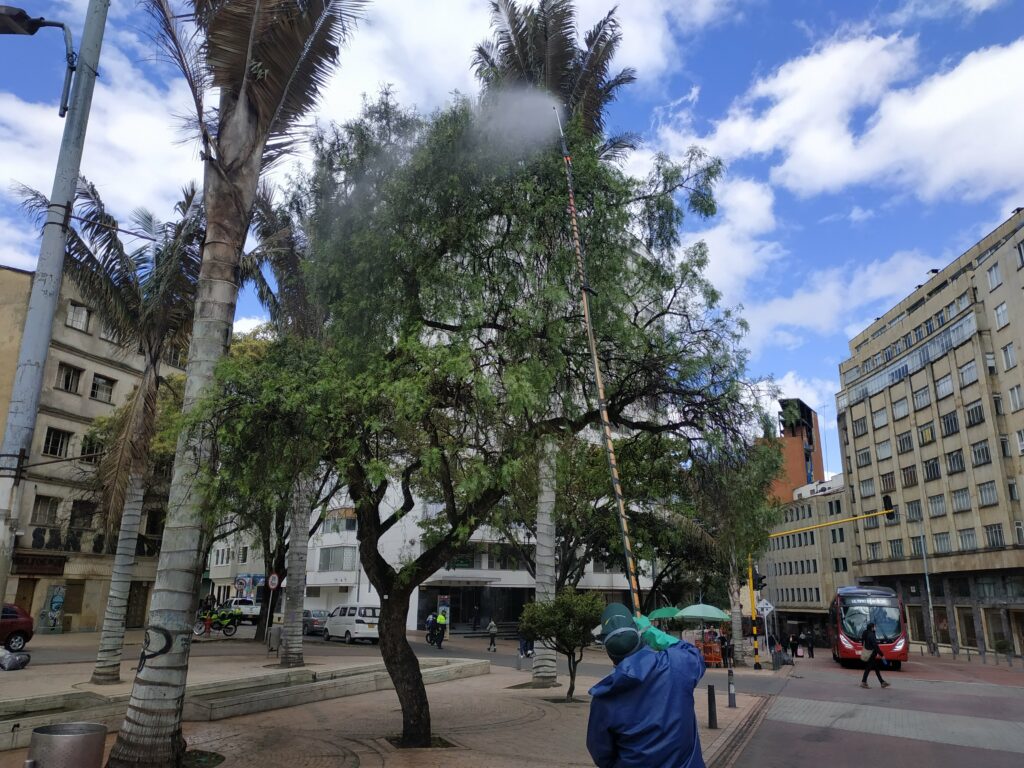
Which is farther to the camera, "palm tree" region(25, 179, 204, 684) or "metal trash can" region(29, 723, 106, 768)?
"palm tree" region(25, 179, 204, 684)

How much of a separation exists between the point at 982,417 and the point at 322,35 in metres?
48.1

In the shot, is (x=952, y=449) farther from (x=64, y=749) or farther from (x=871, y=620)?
(x=64, y=749)

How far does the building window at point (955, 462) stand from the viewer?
157ft

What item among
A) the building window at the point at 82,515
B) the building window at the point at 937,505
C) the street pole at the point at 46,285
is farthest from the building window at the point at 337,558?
the street pole at the point at 46,285

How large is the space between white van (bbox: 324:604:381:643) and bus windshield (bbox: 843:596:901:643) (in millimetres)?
19816

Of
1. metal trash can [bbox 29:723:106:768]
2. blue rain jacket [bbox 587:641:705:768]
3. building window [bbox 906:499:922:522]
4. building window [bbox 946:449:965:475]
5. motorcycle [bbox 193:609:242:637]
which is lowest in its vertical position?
motorcycle [bbox 193:609:242:637]

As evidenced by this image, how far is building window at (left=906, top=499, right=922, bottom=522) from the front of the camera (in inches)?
2060

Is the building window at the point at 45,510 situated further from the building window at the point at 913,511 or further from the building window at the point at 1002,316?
the building window at the point at 913,511

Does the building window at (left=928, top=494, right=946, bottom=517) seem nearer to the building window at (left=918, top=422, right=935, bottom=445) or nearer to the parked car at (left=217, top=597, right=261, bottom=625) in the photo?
the building window at (left=918, top=422, right=935, bottom=445)

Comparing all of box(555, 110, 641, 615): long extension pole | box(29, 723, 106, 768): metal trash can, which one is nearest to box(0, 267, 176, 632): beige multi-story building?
box(29, 723, 106, 768): metal trash can

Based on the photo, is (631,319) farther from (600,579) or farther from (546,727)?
(600,579)

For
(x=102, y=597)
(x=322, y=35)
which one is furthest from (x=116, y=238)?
(x=102, y=597)

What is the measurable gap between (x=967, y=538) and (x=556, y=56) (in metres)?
46.1

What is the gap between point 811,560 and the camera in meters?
74.7
